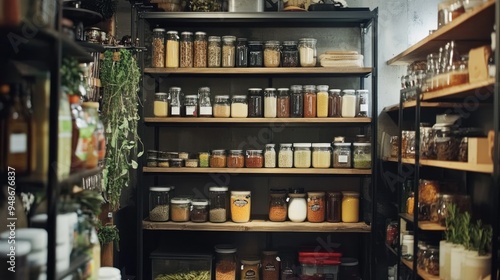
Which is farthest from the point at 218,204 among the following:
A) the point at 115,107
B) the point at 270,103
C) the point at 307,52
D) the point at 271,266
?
the point at 307,52

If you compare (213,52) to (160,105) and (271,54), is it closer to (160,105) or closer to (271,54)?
(271,54)

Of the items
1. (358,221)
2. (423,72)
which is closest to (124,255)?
(358,221)

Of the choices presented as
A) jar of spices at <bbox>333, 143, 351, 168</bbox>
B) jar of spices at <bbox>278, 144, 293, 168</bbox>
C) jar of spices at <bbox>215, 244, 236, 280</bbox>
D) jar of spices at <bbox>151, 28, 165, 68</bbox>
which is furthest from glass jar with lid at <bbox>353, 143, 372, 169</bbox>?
jar of spices at <bbox>151, 28, 165, 68</bbox>

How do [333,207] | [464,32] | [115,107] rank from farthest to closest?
[333,207], [115,107], [464,32]

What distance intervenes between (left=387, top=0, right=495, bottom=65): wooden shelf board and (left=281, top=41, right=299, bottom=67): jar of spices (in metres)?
0.72

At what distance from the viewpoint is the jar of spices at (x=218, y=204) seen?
383 cm

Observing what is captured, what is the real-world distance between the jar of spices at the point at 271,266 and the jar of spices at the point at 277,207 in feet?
0.81

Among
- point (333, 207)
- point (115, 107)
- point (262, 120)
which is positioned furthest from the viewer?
point (333, 207)

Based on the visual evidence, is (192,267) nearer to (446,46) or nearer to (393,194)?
(393,194)

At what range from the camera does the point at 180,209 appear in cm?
383

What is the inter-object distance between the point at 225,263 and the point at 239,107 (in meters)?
1.10

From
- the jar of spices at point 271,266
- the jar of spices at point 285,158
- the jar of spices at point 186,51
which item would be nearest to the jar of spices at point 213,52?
the jar of spices at point 186,51

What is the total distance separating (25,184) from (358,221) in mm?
2769

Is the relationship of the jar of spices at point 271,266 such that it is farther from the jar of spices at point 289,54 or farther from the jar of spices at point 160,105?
the jar of spices at point 289,54
